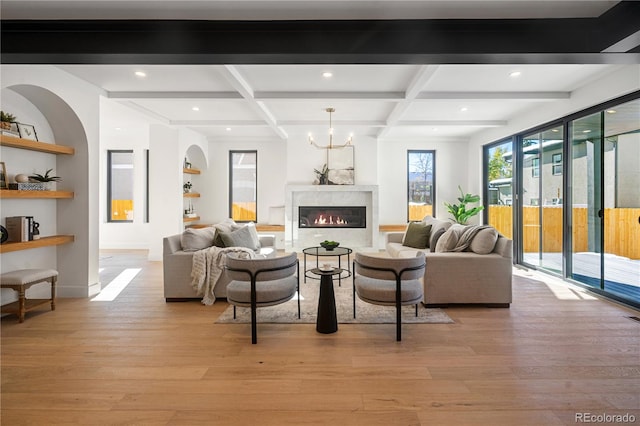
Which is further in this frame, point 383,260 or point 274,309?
point 274,309

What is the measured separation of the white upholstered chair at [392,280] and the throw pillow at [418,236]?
2137mm

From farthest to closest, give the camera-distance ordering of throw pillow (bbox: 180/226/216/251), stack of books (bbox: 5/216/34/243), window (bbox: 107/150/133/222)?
1. window (bbox: 107/150/133/222)
2. throw pillow (bbox: 180/226/216/251)
3. stack of books (bbox: 5/216/34/243)

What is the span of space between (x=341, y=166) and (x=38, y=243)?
5.72 metres

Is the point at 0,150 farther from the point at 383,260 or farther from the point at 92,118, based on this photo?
the point at 383,260

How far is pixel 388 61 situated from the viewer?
2766mm

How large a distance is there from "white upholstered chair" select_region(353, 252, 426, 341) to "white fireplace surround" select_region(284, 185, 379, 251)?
4.67 metres

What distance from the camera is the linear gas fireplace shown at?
794 centimetres

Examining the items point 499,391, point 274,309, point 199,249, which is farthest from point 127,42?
point 499,391

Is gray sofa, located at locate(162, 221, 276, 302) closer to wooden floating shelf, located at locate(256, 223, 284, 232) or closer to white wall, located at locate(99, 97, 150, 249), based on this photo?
wooden floating shelf, located at locate(256, 223, 284, 232)

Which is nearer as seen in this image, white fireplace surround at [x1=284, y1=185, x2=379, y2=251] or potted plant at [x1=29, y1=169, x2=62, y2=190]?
potted plant at [x1=29, y1=169, x2=62, y2=190]

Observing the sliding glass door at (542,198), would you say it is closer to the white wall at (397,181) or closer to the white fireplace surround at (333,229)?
the white wall at (397,181)

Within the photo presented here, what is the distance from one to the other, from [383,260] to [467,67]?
244cm

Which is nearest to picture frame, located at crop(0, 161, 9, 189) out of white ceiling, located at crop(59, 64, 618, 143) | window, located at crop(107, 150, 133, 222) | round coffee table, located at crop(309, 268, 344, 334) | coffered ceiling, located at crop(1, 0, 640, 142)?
white ceiling, located at crop(59, 64, 618, 143)

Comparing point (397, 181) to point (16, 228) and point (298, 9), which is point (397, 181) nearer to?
point (298, 9)
